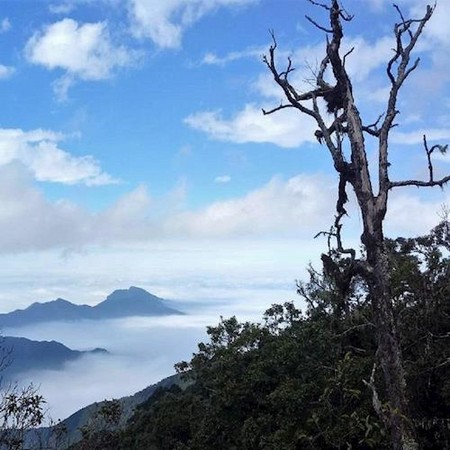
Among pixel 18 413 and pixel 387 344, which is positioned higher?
pixel 387 344

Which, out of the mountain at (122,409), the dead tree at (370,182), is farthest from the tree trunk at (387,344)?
the mountain at (122,409)

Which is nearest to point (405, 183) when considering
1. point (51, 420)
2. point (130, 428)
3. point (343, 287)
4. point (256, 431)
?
point (343, 287)

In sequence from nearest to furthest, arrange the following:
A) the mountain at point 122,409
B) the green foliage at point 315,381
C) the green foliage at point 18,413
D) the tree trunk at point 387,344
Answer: the tree trunk at point 387,344
the green foliage at point 18,413
the mountain at point 122,409
the green foliage at point 315,381

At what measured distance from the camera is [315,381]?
1594 centimetres

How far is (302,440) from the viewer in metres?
14.2

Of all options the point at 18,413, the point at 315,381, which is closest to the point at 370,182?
the point at 18,413

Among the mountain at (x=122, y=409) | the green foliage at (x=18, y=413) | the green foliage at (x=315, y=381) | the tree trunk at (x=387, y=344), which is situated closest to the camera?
the tree trunk at (x=387, y=344)

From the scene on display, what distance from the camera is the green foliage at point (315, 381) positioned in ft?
44.0

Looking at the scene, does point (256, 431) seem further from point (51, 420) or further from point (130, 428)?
point (130, 428)

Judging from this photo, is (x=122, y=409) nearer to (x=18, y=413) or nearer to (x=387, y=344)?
(x=18, y=413)

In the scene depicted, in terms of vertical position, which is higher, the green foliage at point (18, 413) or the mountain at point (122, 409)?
the green foliage at point (18, 413)

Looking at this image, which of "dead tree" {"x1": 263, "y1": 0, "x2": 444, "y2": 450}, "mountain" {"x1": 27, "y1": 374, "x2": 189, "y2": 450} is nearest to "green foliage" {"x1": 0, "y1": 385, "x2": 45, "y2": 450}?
"mountain" {"x1": 27, "y1": 374, "x2": 189, "y2": 450}

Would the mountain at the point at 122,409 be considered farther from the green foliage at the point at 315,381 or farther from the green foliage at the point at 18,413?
the green foliage at the point at 315,381

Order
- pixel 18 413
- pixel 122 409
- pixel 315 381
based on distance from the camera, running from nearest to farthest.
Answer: pixel 18 413
pixel 122 409
pixel 315 381
